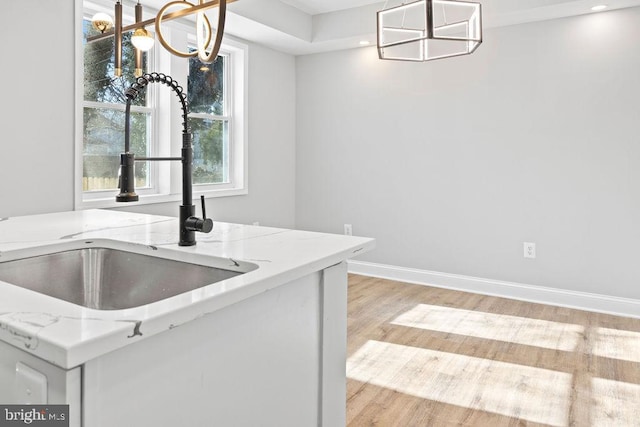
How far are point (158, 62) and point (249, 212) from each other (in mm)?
1546

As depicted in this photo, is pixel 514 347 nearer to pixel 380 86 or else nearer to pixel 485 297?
pixel 485 297

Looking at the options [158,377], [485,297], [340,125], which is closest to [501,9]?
[340,125]

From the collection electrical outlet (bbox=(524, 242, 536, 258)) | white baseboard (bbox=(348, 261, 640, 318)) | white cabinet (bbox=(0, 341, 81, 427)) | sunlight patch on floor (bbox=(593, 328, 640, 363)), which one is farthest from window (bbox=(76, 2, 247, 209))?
sunlight patch on floor (bbox=(593, 328, 640, 363))

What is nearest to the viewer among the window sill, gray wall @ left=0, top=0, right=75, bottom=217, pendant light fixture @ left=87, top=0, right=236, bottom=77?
pendant light fixture @ left=87, top=0, right=236, bottom=77

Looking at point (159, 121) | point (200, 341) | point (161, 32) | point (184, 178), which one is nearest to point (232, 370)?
point (200, 341)

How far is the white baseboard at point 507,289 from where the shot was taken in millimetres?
3416

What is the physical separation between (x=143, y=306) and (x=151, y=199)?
2880 millimetres

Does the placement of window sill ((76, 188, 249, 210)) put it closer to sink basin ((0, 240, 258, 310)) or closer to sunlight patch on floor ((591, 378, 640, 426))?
sink basin ((0, 240, 258, 310))

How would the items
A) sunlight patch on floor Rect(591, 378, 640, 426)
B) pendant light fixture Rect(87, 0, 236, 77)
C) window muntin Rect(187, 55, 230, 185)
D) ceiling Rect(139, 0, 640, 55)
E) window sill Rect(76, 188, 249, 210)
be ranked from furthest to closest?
window muntin Rect(187, 55, 230, 185)
ceiling Rect(139, 0, 640, 55)
window sill Rect(76, 188, 249, 210)
sunlight patch on floor Rect(591, 378, 640, 426)
pendant light fixture Rect(87, 0, 236, 77)

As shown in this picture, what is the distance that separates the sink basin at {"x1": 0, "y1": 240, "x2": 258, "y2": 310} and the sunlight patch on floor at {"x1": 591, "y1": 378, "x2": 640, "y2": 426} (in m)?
1.80

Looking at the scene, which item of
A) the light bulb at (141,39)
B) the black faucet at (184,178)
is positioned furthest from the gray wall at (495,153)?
the black faucet at (184,178)

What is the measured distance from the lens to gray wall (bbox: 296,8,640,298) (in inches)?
133

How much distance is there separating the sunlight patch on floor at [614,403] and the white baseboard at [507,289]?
1.31m

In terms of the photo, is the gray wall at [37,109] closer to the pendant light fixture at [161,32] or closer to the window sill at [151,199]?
the window sill at [151,199]
